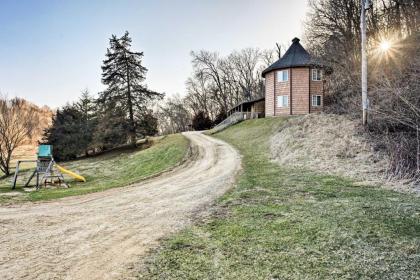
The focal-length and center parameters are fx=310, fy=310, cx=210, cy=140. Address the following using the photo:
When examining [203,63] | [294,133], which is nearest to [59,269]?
[294,133]

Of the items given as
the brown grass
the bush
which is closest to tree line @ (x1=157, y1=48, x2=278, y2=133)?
the bush

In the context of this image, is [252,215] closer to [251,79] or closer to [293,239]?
[293,239]

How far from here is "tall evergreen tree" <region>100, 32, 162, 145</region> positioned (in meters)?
34.1

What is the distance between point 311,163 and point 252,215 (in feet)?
23.9

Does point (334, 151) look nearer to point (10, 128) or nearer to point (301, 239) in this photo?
point (301, 239)

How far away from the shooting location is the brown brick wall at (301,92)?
32656mm

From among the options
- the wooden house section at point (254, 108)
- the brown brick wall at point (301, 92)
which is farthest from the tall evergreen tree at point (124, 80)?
the brown brick wall at point (301, 92)

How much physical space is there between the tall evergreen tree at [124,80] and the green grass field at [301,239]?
1081 inches

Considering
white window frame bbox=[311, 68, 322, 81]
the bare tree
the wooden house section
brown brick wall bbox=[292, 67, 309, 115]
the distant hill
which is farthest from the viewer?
the wooden house section

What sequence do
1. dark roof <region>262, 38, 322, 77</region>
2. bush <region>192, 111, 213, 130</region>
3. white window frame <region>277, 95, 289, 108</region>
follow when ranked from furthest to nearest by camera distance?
1. bush <region>192, 111, 213, 130</region>
2. white window frame <region>277, 95, 289, 108</region>
3. dark roof <region>262, 38, 322, 77</region>

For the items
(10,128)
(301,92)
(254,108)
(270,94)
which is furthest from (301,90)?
(10,128)

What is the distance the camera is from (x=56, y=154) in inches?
1484

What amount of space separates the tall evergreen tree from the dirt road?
2351 centimetres

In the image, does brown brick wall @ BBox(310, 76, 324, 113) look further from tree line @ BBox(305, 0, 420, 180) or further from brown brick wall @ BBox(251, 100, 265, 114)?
brown brick wall @ BBox(251, 100, 265, 114)
